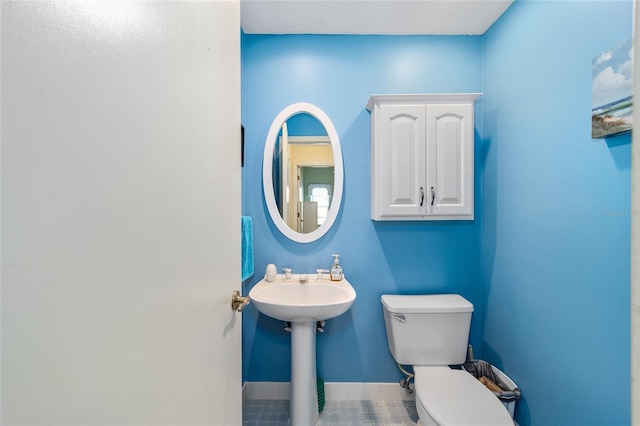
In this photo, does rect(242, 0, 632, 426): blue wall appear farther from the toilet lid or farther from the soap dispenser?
the toilet lid

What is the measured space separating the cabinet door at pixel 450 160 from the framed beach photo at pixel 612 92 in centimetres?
59

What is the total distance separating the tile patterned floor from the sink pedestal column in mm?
160

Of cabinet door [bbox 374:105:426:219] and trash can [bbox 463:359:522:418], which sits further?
cabinet door [bbox 374:105:426:219]

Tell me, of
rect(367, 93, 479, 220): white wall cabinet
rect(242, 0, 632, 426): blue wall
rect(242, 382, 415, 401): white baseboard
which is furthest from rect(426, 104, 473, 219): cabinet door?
rect(242, 382, 415, 401): white baseboard

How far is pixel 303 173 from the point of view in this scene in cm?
183

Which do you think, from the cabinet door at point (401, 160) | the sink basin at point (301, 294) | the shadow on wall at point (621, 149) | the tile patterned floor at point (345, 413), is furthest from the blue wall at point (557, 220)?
the sink basin at point (301, 294)

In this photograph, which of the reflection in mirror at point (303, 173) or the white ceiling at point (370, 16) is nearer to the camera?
the white ceiling at point (370, 16)

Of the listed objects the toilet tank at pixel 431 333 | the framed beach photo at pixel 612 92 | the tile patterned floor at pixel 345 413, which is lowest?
the tile patterned floor at pixel 345 413

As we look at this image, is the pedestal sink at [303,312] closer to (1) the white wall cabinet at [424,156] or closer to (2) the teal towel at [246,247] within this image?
(2) the teal towel at [246,247]

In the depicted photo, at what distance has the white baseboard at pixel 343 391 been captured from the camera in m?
1.78

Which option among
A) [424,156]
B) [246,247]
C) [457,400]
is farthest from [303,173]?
[457,400]

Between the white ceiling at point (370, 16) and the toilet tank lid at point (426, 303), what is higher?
the white ceiling at point (370, 16)

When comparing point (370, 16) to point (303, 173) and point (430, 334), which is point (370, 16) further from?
point (430, 334)

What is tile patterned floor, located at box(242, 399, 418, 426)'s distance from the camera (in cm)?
161
